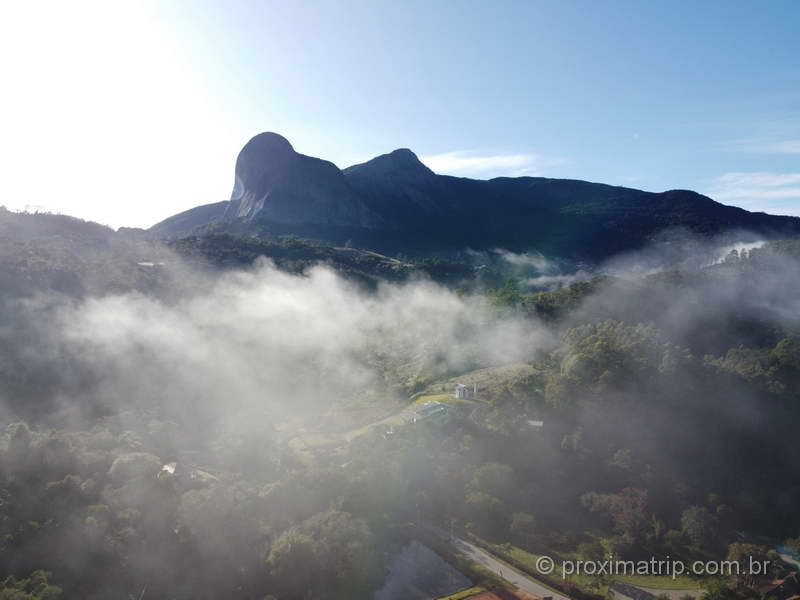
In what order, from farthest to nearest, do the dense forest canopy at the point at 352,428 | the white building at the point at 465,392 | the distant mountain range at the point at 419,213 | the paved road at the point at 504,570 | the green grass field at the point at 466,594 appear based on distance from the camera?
the distant mountain range at the point at 419,213 < the white building at the point at 465,392 < the paved road at the point at 504,570 < the green grass field at the point at 466,594 < the dense forest canopy at the point at 352,428

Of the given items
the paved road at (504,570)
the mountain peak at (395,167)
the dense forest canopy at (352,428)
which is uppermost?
the mountain peak at (395,167)

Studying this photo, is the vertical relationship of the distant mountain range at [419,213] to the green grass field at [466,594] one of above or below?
above

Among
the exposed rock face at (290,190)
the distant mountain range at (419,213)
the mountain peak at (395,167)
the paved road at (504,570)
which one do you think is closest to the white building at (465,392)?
the paved road at (504,570)

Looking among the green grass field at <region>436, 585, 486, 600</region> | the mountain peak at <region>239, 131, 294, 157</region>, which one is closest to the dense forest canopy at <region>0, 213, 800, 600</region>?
the green grass field at <region>436, 585, 486, 600</region>

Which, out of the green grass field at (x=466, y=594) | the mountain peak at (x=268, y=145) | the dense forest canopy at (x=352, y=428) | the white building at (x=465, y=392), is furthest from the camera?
the mountain peak at (x=268, y=145)

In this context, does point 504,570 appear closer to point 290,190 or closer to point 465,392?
point 465,392

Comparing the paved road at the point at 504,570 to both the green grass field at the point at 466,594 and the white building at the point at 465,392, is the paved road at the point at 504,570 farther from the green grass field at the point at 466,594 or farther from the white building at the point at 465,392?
the white building at the point at 465,392
